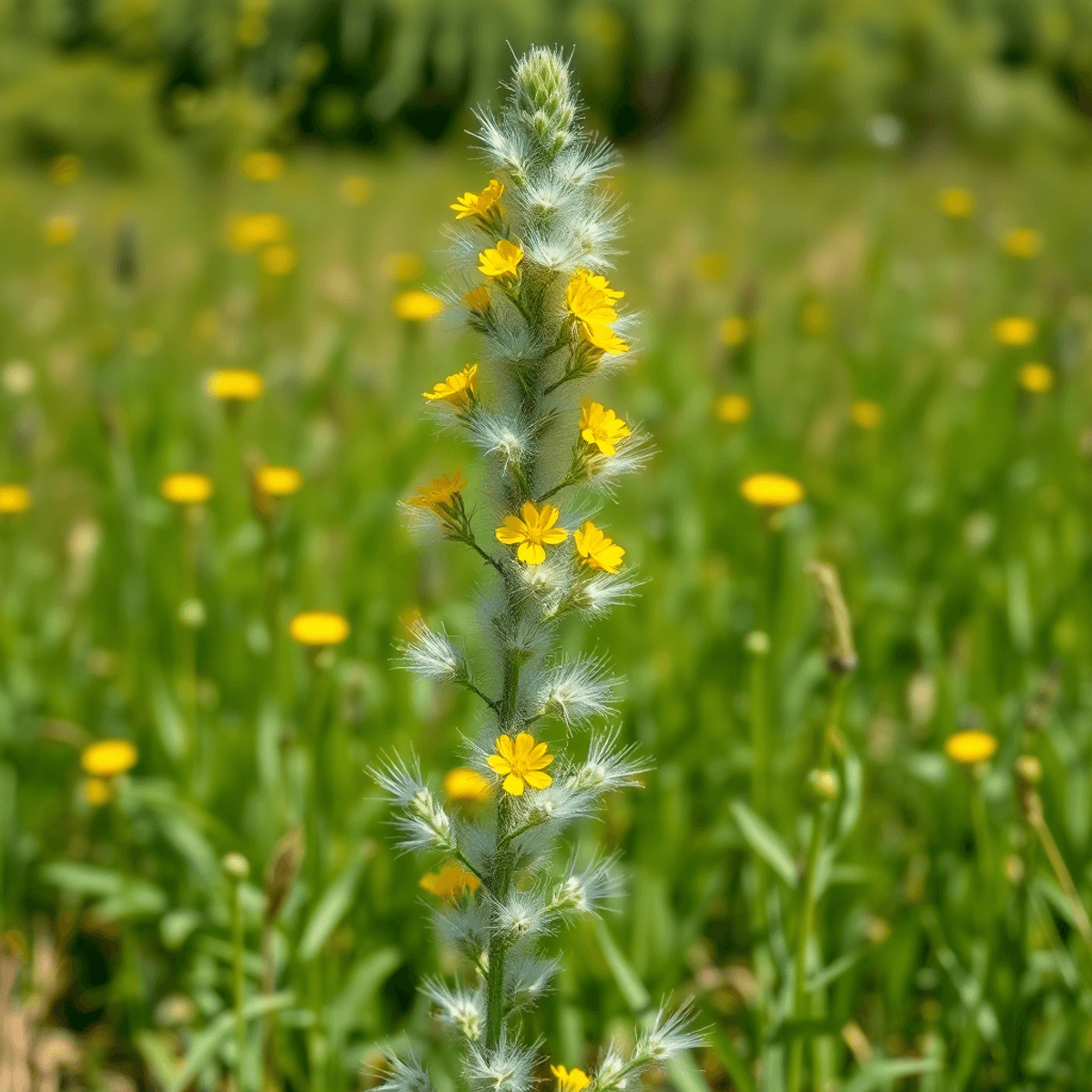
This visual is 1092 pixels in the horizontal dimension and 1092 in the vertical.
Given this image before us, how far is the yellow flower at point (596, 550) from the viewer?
1.10 metres

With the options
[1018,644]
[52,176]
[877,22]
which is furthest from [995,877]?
[877,22]

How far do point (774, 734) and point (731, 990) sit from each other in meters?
0.58

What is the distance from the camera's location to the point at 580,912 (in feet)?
3.87

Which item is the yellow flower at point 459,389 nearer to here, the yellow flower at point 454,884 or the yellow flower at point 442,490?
the yellow flower at point 442,490

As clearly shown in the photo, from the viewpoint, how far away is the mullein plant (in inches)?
42.8

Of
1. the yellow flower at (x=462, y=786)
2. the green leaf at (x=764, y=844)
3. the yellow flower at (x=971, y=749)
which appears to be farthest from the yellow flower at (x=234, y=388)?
the yellow flower at (x=971, y=749)

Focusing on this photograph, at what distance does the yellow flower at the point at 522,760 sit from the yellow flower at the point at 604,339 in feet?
1.08

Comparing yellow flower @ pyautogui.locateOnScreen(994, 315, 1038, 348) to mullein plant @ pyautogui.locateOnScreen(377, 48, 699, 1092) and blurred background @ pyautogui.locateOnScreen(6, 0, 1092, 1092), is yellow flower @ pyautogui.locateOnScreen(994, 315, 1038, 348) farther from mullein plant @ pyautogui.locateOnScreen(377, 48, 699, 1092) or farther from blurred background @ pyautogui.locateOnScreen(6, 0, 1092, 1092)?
mullein plant @ pyautogui.locateOnScreen(377, 48, 699, 1092)

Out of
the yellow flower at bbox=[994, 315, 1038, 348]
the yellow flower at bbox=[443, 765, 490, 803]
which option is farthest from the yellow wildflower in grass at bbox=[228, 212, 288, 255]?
the yellow flower at bbox=[443, 765, 490, 803]

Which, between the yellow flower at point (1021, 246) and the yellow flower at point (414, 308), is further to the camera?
the yellow flower at point (1021, 246)

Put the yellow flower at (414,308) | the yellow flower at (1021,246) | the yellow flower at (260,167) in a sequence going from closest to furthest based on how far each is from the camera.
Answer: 1. the yellow flower at (414,308)
2. the yellow flower at (1021,246)
3. the yellow flower at (260,167)

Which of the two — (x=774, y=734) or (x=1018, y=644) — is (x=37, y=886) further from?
(x=1018, y=644)

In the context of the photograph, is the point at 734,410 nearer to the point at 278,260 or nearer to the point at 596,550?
the point at 278,260

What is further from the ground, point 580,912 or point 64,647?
point 580,912
